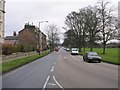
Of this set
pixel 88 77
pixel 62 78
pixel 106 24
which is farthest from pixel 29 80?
pixel 106 24

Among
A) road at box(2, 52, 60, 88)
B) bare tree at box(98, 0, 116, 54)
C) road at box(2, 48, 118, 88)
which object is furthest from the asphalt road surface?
bare tree at box(98, 0, 116, 54)

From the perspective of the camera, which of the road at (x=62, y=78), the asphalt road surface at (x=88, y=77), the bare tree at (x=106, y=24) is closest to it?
the asphalt road surface at (x=88, y=77)

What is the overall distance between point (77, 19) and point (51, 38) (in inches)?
1159

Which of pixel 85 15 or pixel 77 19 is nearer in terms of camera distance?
pixel 85 15

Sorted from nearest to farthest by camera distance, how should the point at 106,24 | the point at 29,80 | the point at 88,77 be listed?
the point at 29,80, the point at 88,77, the point at 106,24

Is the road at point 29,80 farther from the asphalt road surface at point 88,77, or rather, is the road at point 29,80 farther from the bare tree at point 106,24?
the bare tree at point 106,24

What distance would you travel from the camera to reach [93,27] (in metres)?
67.2

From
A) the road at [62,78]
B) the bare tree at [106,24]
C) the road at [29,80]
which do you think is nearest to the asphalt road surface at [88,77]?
the road at [62,78]

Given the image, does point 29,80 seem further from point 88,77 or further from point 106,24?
point 106,24

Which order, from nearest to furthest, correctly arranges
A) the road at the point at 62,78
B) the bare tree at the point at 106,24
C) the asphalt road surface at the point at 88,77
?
the asphalt road surface at the point at 88,77, the road at the point at 62,78, the bare tree at the point at 106,24

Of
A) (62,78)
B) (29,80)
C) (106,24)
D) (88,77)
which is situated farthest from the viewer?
(106,24)

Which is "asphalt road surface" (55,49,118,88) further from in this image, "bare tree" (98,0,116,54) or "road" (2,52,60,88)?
"bare tree" (98,0,116,54)

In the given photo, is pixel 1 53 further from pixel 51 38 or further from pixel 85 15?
pixel 51 38

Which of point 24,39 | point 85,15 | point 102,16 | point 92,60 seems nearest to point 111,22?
point 102,16
